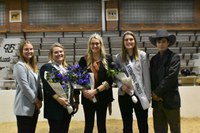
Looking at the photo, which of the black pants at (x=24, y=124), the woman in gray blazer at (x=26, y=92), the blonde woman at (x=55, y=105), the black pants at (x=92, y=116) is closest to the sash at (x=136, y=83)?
the black pants at (x=92, y=116)

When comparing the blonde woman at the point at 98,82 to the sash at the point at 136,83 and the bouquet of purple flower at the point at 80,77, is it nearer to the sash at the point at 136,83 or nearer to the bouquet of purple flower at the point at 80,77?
the bouquet of purple flower at the point at 80,77

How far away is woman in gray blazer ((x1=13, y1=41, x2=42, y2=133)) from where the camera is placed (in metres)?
2.70

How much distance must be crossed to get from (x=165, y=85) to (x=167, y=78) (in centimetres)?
7

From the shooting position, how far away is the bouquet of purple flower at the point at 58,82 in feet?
8.71

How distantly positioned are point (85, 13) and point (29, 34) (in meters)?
1.90

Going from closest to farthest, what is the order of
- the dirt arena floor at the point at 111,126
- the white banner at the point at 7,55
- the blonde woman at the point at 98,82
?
the blonde woman at the point at 98,82
the dirt arena floor at the point at 111,126
the white banner at the point at 7,55

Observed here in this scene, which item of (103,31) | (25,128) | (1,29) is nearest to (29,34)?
(1,29)

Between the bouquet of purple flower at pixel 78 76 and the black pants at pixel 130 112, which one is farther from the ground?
the bouquet of purple flower at pixel 78 76

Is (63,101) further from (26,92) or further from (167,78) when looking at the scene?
(167,78)

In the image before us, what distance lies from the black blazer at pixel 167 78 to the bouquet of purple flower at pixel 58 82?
33.6 inches

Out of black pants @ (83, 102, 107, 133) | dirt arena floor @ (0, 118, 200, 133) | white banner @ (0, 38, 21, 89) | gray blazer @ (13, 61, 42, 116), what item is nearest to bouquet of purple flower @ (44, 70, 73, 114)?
gray blazer @ (13, 61, 42, 116)

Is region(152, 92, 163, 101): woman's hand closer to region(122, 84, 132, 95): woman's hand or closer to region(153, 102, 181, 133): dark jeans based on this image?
region(153, 102, 181, 133): dark jeans

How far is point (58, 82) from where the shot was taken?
8.76 ft

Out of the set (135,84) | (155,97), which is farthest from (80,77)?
(155,97)
